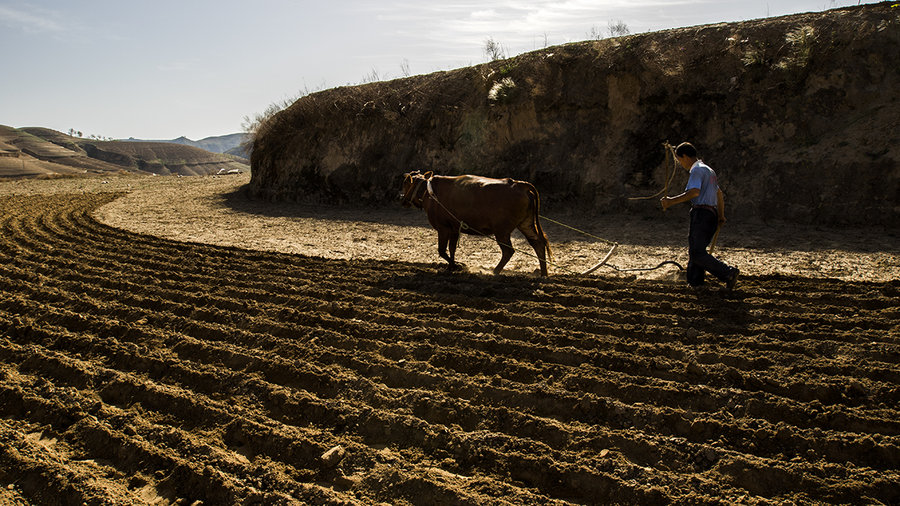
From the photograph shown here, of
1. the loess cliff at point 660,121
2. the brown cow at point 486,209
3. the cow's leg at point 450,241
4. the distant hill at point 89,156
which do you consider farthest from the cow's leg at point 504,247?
the distant hill at point 89,156

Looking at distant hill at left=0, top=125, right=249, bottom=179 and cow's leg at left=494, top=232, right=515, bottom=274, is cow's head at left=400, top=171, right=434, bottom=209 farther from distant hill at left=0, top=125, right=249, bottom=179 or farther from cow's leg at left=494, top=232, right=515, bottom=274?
distant hill at left=0, top=125, right=249, bottom=179

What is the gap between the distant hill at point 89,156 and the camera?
80.6m

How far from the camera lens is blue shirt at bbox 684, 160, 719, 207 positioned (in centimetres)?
667

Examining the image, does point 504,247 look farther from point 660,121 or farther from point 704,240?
point 660,121

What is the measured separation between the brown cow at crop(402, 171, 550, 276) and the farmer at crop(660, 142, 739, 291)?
186 centimetres

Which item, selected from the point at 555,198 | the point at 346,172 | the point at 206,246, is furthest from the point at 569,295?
the point at 346,172

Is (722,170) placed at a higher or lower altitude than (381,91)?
lower

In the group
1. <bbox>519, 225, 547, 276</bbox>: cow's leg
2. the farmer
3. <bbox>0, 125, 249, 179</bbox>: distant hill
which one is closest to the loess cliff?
<bbox>519, 225, 547, 276</bbox>: cow's leg

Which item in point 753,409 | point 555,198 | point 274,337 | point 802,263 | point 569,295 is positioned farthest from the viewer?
point 555,198

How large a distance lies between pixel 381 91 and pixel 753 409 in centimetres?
1671

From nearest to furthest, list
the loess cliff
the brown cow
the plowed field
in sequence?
the plowed field
the brown cow
the loess cliff

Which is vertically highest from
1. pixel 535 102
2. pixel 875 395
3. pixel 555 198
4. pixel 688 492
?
pixel 535 102

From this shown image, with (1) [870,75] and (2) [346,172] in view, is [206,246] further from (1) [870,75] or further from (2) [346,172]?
(1) [870,75]

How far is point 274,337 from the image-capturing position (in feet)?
18.8
